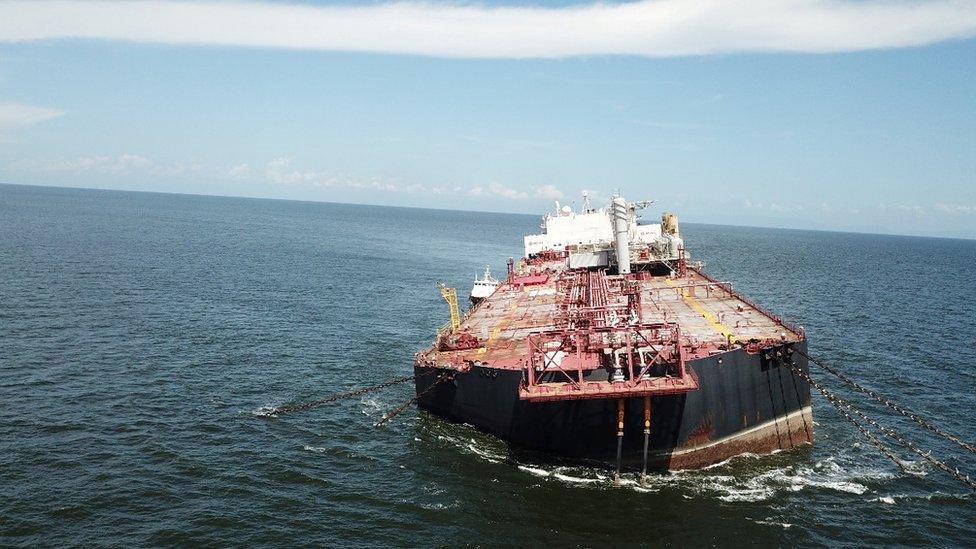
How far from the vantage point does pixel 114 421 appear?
3725cm

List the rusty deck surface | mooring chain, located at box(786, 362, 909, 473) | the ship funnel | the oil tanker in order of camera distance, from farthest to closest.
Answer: the ship funnel, the rusty deck surface, mooring chain, located at box(786, 362, 909, 473), the oil tanker

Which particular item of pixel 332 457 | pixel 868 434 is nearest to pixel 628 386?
pixel 332 457

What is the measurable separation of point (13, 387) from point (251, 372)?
15268 millimetres

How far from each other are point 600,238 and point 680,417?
47516mm

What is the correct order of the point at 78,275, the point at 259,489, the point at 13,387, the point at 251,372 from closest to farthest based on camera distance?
the point at 259,489
the point at 13,387
the point at 251,372
the point at 78,275

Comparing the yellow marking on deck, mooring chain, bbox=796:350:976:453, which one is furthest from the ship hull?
the yellow marking on deck

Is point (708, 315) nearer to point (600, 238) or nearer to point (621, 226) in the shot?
point (621, 226)

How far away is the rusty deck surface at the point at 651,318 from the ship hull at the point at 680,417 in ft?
4.67

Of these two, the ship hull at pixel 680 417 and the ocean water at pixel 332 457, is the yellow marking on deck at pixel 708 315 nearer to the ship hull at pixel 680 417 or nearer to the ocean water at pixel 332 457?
the ship hull at pixel 680 417

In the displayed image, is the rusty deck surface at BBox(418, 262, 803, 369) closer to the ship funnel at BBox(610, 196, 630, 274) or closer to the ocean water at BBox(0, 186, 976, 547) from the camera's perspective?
the ship funnel at BBox(610, 196, 630, 274)

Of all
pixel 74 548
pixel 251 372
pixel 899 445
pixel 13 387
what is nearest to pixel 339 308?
pixel 251 372

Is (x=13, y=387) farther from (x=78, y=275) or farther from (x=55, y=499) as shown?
(x=78, y=275)

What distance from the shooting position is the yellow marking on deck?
38944mm

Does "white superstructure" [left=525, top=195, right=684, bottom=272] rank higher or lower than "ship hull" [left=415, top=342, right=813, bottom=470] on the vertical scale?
higher
